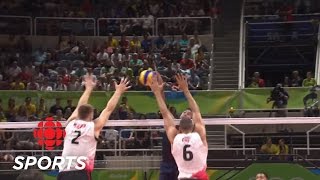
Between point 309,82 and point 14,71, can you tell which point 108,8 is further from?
point 309,82

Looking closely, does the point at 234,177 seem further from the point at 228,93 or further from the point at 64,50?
the point at 64,50

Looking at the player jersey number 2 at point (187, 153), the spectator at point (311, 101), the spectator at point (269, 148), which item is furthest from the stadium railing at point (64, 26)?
the player jersey number 2 at point (187, 153)

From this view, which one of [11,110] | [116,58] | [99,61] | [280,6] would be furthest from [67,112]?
[280,6]

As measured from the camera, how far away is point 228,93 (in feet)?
69.2

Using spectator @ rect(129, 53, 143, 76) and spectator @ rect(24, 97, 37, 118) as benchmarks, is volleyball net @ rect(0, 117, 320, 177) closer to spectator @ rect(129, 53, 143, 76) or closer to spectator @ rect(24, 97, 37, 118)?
spectator @ rect(24, 97, 37, 118)

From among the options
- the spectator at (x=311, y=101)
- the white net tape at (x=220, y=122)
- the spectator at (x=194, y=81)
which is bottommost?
the white net tape at (x=220, y=122)

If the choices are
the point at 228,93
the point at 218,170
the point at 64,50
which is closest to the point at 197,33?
the point at 64,50

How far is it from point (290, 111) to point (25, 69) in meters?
9.60

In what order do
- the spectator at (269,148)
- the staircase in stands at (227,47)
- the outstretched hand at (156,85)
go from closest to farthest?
the outstretched hand at (156,85), the spectator at (269,148), the staircase in stands at (227,47)

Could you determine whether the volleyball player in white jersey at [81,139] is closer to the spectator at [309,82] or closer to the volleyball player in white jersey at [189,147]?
the volleyball player in white jersey at [189,147]

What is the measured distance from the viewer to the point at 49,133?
1461cm

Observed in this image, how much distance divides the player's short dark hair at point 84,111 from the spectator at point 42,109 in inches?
475

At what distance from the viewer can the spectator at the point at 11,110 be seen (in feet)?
69.3

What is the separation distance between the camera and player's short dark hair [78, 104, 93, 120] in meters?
9.08
